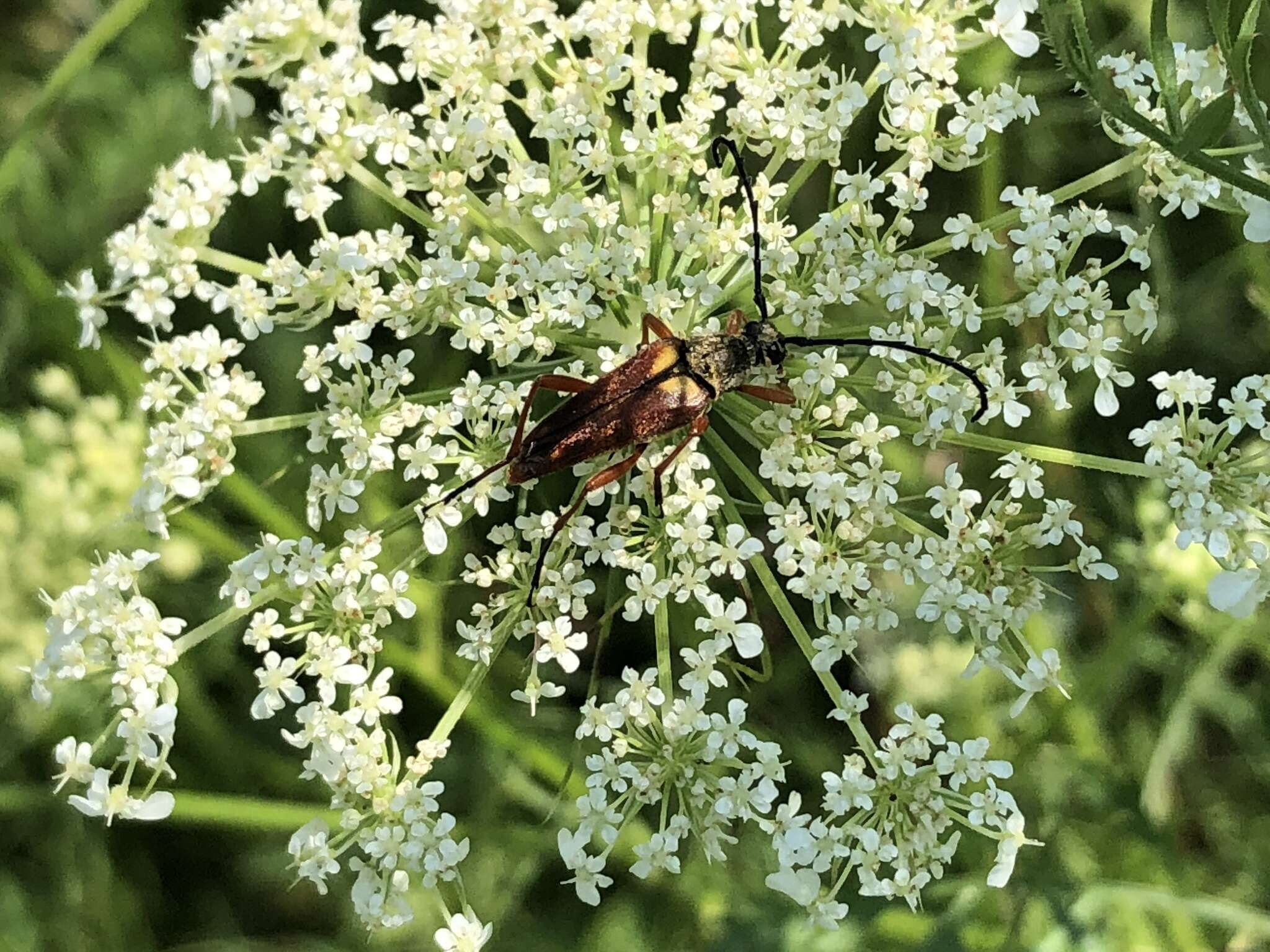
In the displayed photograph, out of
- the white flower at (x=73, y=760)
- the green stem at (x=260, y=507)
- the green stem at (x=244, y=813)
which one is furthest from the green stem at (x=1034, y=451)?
the green stem at (x=244, y=813)

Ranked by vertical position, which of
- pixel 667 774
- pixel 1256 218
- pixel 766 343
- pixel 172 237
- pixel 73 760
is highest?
pixel 172 237

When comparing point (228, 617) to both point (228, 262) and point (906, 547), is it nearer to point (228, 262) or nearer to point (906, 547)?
point (228, 262)

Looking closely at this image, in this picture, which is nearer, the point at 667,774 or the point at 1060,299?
the point at 667,774

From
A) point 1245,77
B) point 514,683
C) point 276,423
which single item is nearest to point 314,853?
point 276,423

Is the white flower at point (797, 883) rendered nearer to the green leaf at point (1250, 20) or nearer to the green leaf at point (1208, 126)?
the green leaf at point (1208, 126)

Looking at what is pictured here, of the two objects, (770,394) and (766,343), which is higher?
(766,343)

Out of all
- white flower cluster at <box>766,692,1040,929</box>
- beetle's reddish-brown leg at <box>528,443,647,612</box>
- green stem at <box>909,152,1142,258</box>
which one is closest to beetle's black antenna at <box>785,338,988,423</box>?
green stem at <box>909,152,1142,258</box>

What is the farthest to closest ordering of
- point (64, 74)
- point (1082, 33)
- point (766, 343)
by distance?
point (64, 74), point (766, 343), point (1082, 33)
